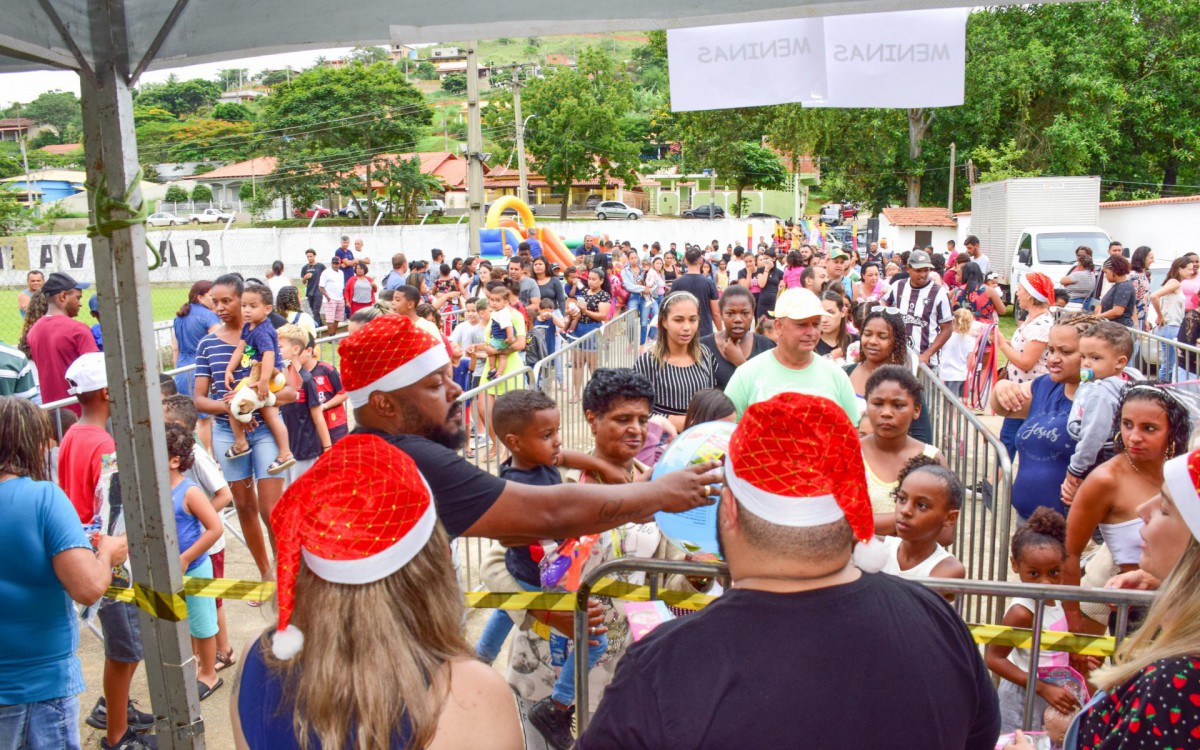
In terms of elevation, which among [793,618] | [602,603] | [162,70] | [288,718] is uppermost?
[162,70]

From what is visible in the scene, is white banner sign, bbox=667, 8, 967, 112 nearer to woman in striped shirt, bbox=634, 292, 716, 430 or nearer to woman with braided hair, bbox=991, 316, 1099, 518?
woman with braided hair, bbox=991, 316, 1099, 518

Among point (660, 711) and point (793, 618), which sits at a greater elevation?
point (793, 618)

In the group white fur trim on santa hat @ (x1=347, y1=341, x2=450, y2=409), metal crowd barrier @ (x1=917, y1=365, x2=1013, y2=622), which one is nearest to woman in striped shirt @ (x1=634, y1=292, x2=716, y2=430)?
metal crowd barrier @ (x1=917, y1=365, x2=1013, y2=622)

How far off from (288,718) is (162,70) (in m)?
2.51

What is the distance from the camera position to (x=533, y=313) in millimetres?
11500

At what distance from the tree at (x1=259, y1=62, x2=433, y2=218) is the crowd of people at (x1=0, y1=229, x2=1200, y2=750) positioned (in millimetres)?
52539

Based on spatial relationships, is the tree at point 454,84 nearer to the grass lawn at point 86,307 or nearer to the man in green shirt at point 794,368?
the grass lawn at point 86,307

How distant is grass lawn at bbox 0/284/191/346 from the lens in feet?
63.7

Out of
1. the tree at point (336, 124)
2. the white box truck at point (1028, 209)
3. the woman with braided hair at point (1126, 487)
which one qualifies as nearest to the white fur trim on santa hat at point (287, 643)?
the woman with braided hair at point (1126, 487)

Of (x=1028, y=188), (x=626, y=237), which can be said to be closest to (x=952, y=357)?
(x=1028, y=188)

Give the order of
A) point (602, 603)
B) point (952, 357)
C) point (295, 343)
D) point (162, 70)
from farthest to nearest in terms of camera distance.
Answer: point (952, 357)
point (295, 343)
point (602, 603)
point (162, 70)

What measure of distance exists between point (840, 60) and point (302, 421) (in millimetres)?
4867

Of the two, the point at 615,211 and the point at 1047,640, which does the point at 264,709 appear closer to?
the point at 1047,640

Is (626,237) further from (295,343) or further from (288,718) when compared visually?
(288,718)
